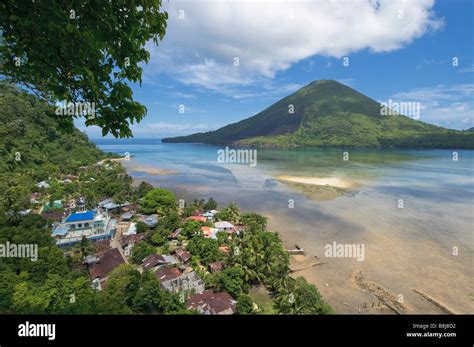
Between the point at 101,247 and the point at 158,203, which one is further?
the point at 158,203

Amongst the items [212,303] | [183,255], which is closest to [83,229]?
[183,255]

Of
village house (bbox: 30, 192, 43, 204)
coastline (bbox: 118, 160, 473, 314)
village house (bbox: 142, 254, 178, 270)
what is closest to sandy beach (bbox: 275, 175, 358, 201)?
coastline (bbox: 118, 160, 473, 314)

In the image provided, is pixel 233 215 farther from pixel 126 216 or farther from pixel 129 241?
pixel 126 216

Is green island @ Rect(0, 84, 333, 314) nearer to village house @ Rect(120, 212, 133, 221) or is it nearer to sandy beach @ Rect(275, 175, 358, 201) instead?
village house @ Rect(120, 212, 133, 221)

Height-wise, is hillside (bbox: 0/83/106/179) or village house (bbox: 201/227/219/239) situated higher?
hillside (bbox: 0/83/106/179)

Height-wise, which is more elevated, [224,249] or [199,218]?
[199,218]

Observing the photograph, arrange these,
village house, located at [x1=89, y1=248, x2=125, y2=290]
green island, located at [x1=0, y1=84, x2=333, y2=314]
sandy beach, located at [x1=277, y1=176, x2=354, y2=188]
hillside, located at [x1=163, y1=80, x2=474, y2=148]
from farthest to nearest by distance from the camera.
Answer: hillside, located at [x1=163, y1=80, x2=474, y2=148] < sandy beach, located at [x1=277, y1=176, x2=354, y2=188] < village house, located at [x1=89, y1=248, x2=125, y2=290] < green island, located at [x1=0, y1=84, x2=333, y2=314]
